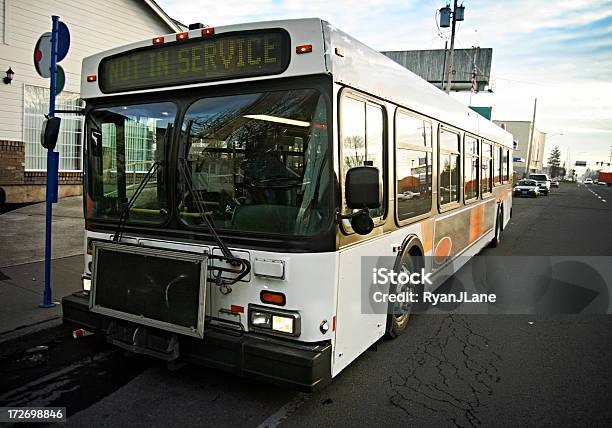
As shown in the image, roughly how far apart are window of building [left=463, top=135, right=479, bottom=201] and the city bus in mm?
3259

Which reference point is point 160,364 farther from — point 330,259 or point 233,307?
point 330,259

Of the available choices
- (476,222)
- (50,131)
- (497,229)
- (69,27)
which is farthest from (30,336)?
(69,27)

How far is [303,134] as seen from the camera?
135 inches

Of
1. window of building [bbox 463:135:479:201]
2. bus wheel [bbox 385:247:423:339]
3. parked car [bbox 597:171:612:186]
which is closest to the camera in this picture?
bus wheel [bbox 385:247:423:339]

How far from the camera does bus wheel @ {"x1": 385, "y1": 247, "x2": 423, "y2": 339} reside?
4.81 meters

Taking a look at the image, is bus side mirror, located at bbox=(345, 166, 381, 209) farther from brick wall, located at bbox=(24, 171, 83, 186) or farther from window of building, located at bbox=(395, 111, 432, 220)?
brick wall, located at bbox=(24, 171, 83, 186)

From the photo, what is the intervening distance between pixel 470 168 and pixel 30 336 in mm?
6338

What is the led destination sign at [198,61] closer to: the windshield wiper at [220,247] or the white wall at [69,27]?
the windshield wiper at [220,247]

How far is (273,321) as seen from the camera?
3.45 m

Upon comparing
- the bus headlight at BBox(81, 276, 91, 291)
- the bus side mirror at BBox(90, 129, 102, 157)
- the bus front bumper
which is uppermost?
the bus side mirror at BBox(90, 129, 102, 157)

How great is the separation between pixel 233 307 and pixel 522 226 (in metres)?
14.9

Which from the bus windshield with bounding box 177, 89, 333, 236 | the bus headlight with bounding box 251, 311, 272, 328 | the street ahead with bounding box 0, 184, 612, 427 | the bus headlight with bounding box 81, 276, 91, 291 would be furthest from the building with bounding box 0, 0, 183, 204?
the bus headlight with bounding box 251, 311, 272, 328

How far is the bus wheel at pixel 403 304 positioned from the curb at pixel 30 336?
3137 millimetres

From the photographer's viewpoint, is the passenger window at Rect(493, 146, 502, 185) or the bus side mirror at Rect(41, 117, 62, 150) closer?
the bus side mirror at Rect(41, 117, 62, 150)
